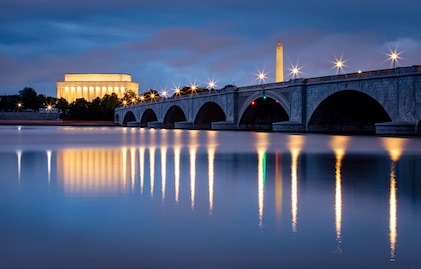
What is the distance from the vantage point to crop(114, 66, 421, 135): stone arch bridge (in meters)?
47.8

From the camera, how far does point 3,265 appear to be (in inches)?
277

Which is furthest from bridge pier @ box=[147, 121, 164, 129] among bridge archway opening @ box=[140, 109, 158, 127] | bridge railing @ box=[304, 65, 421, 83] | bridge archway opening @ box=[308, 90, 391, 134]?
bridge railing @ box=[304, 65, 421, 83]

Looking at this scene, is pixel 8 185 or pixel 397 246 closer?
pixel 397 246

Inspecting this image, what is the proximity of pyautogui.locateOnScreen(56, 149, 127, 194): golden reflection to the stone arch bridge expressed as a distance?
31.5m

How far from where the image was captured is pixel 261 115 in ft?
269

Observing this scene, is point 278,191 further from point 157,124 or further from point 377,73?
point 157,124

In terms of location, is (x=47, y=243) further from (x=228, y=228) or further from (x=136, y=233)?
(x=228, y=228)

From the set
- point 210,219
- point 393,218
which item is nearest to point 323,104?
point 393,218

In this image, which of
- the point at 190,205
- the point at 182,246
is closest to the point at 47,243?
the point at 182,246

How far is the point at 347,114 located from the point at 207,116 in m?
34.2

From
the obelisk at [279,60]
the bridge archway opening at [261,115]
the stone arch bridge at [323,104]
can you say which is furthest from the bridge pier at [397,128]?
the obelisk at [279,60]

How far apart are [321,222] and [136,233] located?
315 centimetres

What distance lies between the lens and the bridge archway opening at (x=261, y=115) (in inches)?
3076

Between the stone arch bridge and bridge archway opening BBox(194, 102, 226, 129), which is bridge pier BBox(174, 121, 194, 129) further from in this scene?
bridge archway opening BBox(194, 102, 226, 129)
